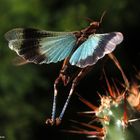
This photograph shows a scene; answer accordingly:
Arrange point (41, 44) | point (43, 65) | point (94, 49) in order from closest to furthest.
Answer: point (94, 49) → point (41, 44) → point (43, 65)

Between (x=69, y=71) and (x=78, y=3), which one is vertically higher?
(x=78, y=3)

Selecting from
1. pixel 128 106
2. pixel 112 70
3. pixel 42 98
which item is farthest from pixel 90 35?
pixel 42 98

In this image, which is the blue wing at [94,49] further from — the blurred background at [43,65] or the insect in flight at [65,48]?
the blurred background at [43,65]

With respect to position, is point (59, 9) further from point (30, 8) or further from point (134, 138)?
point (134, 138)

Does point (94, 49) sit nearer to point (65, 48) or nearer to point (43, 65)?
point (65, 48)

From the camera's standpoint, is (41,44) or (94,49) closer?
(94,49)

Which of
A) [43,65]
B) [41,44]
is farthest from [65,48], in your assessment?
[43,65]
